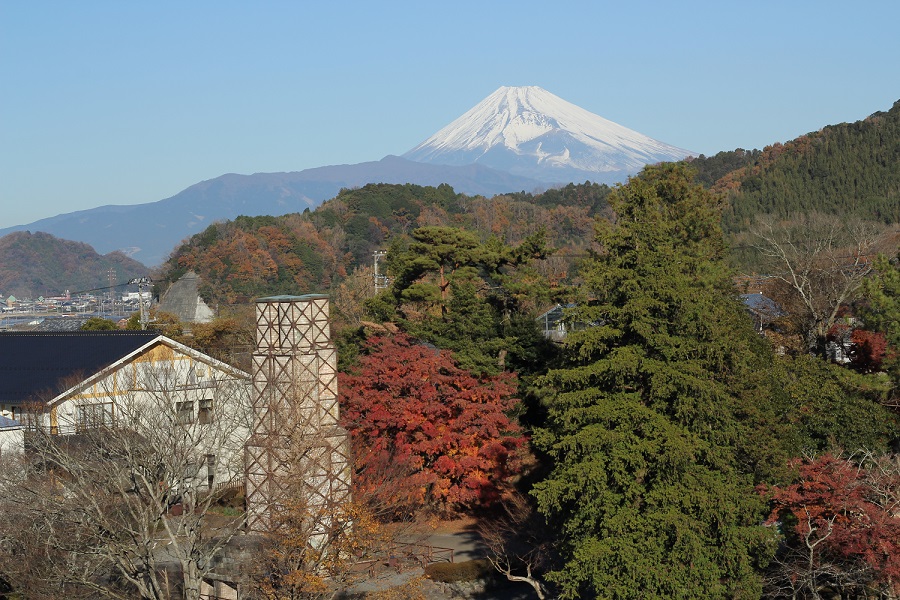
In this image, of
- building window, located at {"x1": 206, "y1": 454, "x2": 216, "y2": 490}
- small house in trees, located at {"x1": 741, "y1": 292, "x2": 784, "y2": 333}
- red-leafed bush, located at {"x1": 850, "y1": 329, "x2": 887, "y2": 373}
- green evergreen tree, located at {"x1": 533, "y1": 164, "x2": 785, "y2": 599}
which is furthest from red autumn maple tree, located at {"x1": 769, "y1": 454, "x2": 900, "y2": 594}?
small house in trees, located at {"x1": 741, "y1": 292, "x2": 784, "y2": 333}

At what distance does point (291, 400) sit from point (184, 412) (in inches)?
129

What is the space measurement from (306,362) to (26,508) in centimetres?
522

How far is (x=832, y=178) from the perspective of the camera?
5197cm

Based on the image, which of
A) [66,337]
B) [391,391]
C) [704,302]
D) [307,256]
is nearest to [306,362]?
[391,391]

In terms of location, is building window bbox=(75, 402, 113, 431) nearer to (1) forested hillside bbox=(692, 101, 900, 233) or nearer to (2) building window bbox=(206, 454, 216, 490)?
(2) building window bbox=(206, 454, 216, 490)

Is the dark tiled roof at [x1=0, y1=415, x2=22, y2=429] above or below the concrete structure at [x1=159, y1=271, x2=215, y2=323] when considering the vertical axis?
below

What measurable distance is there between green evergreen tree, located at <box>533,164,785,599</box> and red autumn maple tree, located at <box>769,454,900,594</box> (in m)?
0.62

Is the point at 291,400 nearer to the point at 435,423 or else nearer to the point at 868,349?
the point at 435,423

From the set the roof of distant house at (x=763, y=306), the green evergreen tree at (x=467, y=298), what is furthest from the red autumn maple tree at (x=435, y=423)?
the roof of distant house at (x=763, y=306)

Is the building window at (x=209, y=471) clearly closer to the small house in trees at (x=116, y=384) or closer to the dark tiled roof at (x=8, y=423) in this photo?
the small house in trees at (x=116, y=384)

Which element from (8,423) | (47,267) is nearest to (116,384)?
(8,423)

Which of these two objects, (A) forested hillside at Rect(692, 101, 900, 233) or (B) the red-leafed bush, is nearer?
(B) the red-leafed bush

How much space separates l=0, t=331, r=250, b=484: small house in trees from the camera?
1977cm

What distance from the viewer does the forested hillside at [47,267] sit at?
154 meters
